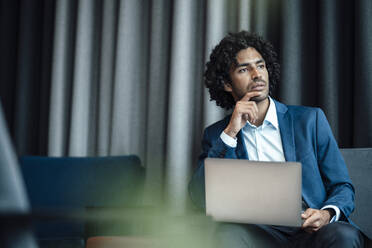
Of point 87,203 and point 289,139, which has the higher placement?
point 289,139

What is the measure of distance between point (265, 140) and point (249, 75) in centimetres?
34

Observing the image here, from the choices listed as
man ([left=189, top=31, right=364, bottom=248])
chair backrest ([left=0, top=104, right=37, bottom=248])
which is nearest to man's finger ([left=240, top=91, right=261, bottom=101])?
man ([left=189, top=31, right=364, bottom=248])

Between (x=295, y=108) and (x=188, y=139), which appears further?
(x=188, y=139)

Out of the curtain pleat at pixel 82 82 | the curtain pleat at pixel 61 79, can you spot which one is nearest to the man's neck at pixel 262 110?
the curtain pleat at pixel 82 82

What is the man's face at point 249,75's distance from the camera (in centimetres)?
175

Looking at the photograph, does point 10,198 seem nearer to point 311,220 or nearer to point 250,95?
point 311,220

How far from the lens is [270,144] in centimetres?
165

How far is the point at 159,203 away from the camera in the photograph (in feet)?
7.25

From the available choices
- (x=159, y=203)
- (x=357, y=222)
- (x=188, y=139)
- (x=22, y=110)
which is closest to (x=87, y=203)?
(x=159, y=203)

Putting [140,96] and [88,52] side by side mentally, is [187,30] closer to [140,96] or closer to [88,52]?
[140,96]

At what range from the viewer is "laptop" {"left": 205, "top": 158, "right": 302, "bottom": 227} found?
1.20 meters

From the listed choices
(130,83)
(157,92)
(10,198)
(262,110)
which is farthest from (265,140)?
(10,198)

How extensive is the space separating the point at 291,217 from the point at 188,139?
3.52ft

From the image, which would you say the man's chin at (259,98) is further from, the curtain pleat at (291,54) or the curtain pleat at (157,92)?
the curtain pleat at (157,92)
